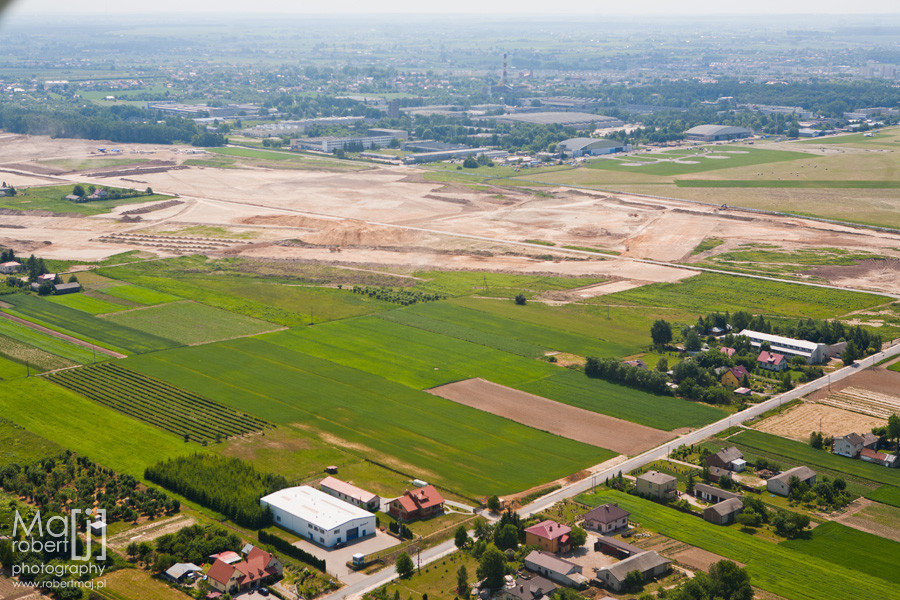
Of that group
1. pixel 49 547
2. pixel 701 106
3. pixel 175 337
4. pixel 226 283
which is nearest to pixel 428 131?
pixel 701 106

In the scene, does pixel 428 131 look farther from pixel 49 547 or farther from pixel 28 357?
pixel 49 547

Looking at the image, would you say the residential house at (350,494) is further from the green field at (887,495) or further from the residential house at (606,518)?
the green field at (887,495)

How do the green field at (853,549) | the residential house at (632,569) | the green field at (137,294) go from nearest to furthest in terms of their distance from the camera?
the residential house at (632,569) → the green field at (853,549) → the green field at (137,294)

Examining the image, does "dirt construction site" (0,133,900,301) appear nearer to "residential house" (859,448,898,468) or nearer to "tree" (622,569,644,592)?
"residential house" (859,448,898,468)

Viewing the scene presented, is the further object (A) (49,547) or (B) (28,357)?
(B) (28,357)

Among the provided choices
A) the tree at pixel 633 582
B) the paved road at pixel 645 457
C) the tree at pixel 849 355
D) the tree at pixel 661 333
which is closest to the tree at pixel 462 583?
the paved road at pixel 645 457

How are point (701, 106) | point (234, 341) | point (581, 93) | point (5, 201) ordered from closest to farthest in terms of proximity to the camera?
point (234, 341), point (5, 201), point (701, 106), point (581, 93)
